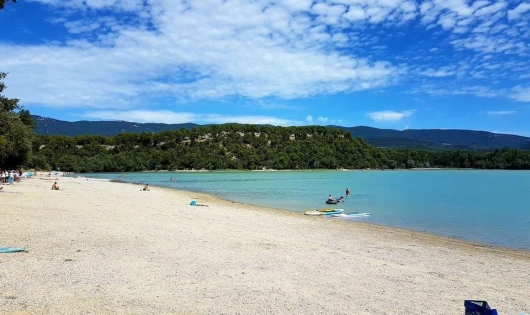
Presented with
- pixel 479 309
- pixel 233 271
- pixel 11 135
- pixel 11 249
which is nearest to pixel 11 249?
pixel 11 249

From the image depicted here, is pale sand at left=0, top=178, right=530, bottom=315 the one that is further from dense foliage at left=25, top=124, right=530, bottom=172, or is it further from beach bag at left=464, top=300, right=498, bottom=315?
dense foliage at left=25, top=124, right=530, bottom=172

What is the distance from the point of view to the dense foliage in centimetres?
15338

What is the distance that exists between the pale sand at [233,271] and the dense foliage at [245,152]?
444ft

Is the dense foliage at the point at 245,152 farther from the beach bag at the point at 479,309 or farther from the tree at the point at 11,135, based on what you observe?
the beach bag at the point at 479,309

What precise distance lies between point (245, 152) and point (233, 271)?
158038mm

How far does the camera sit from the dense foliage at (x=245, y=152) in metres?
153

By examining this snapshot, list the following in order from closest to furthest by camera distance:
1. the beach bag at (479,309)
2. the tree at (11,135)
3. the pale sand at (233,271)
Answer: the beach bag at (479,309)
the pale sand at (233,271)
the tree at (11,135)

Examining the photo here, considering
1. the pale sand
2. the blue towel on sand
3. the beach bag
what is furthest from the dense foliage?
the beach bag

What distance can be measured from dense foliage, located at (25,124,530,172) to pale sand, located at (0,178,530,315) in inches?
5323

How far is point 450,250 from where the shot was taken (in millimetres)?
15594

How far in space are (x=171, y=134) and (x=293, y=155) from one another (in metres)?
52.1

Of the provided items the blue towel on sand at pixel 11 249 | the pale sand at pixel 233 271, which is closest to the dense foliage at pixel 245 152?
the pale sand at pixel 233 271

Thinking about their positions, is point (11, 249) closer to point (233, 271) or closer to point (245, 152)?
point (233, 271)

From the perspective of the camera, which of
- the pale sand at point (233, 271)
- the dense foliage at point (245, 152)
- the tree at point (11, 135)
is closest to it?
the pale sand at point (233, 271)
